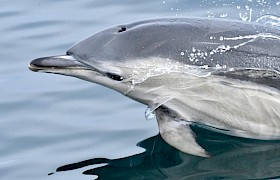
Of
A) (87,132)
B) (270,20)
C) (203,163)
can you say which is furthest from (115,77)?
(270,20)

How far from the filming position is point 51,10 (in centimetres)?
1160

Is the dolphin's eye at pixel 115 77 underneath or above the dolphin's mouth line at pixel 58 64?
underneath

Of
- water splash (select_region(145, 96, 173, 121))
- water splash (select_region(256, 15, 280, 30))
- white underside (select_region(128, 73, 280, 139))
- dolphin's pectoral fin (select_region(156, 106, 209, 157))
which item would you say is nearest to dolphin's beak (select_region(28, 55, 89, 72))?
white underside (select_region(128, 73, 280, 139))

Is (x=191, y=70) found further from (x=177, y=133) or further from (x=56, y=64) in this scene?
(x=56, y=64)

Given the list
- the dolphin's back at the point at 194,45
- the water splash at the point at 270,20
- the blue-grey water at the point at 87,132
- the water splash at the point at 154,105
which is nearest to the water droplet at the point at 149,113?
the water splash at the point at 154,105

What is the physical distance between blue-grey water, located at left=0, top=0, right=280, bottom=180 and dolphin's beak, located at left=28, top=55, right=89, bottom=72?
2.36 feet

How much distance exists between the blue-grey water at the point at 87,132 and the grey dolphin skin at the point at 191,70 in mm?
184

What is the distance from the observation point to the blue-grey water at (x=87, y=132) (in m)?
7.27

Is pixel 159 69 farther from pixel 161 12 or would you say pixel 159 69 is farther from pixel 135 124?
pixel 161 12

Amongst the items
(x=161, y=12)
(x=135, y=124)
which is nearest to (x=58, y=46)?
(x=161, y=12)

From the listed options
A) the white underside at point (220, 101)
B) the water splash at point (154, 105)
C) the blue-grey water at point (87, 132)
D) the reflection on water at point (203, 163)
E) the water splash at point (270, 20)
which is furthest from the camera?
the water splash at point (270, 20)

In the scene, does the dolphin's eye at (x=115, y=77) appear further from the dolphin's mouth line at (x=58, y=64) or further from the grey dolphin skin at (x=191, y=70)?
the dolphin's mouth line at (x=58, y=64)

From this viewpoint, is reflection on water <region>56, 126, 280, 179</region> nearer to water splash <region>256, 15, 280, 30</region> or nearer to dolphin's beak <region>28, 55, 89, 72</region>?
dolphin's beak <region>28, 55, 89, 72</region>

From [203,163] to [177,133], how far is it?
0.40 metres
